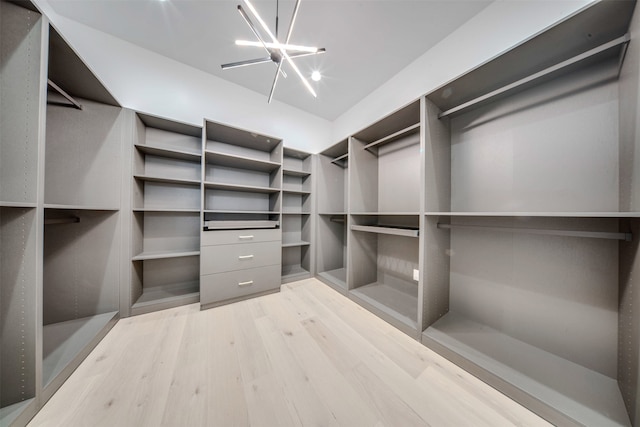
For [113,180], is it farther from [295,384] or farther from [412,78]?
[412,78]

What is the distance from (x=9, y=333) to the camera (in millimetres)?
809

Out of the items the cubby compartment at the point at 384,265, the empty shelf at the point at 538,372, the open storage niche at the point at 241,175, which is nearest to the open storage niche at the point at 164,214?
the open storage niche at the point at 241,175

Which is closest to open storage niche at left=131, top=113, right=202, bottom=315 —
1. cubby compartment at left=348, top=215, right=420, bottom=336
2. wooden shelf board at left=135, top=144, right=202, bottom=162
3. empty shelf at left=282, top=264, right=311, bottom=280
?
wooden shelf board at left=135, top=144, right=202, bottom=162

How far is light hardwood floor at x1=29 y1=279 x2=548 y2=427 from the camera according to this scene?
839 mm

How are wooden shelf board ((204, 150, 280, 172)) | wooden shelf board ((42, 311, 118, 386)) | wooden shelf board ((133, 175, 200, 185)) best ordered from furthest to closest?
wooden shelf board ((204, 150, 280, 172))
wooden shelf board ((133, 175, 200, 185))
wooden shelf board ((42, 311, 118, 386))

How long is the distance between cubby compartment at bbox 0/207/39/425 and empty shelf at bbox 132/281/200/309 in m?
0.86

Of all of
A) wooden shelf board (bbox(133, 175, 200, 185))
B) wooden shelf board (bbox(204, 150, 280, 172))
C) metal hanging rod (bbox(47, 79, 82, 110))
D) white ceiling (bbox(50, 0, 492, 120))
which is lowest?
wooden shelf board (bbox(133, 175, 200, 185))

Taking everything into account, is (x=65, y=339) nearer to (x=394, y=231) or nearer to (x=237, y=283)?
(x=237, y=283)

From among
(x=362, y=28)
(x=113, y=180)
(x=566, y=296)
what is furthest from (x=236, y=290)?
(x=362, y=28)

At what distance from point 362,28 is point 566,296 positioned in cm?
255

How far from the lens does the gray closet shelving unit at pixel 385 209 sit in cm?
187

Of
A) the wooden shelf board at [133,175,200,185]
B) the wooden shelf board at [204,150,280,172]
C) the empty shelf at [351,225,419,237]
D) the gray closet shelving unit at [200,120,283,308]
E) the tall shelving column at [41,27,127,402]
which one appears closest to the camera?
the tall shelving column at [41,27,127,402]

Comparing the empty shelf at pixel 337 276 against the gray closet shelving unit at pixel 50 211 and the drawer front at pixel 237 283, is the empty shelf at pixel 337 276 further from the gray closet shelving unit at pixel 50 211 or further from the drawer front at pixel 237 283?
the gray closet shelving unit at pixel 50 211

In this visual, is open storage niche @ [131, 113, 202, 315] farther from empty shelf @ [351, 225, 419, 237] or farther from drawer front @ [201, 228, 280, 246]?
empty shelf @ [351, 225, 419, 237]
